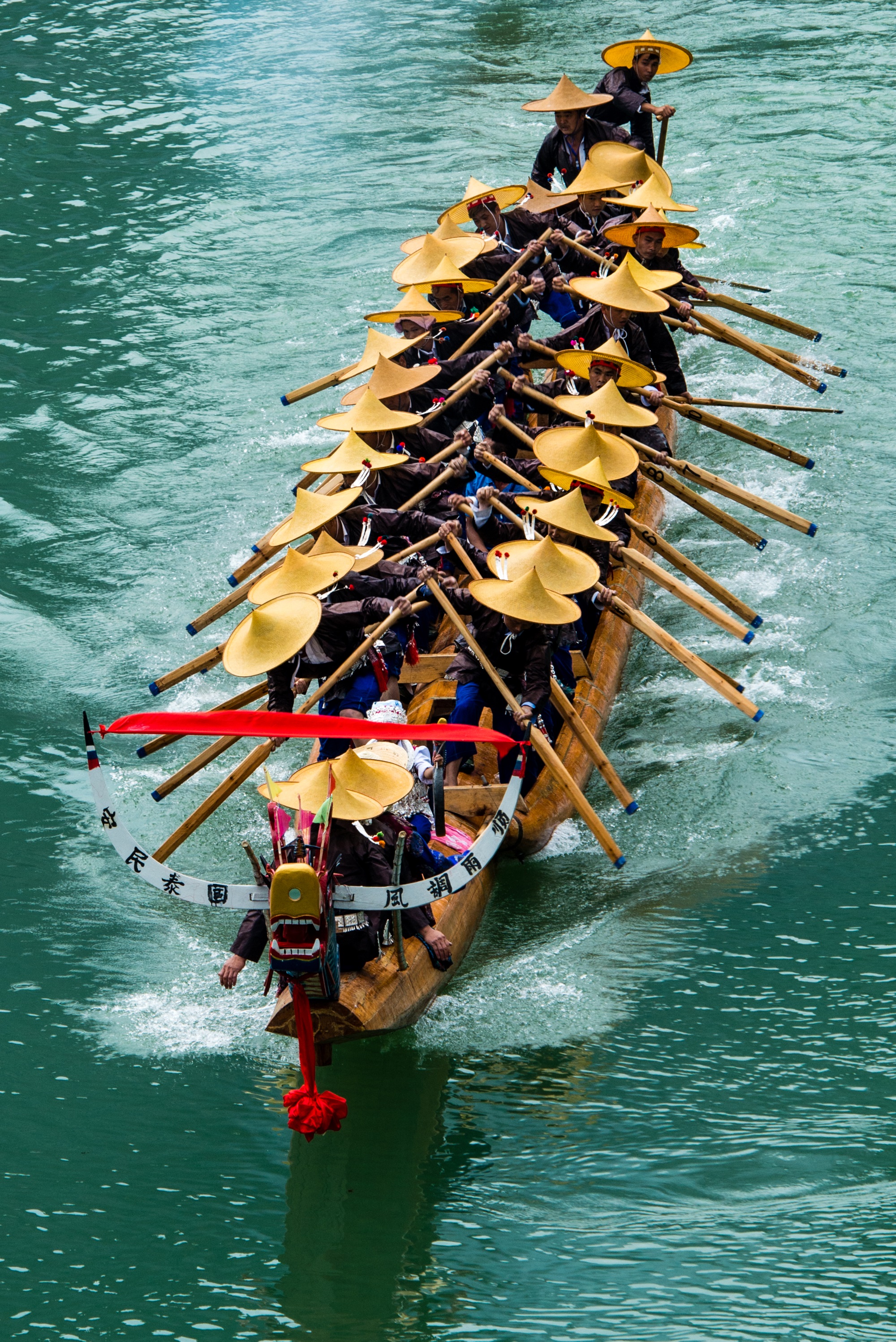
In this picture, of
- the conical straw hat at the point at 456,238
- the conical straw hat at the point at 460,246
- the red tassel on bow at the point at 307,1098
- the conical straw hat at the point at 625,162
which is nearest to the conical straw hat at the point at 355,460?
the conical straw hat at the point at 460,246

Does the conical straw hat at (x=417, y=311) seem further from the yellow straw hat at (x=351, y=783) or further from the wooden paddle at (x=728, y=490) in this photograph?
the yellow straw hat at (x=351, y=783)

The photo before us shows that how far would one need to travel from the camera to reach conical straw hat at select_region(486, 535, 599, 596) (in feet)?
28.9

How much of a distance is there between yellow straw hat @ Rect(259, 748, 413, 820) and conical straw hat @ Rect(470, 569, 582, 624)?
1.46 meters

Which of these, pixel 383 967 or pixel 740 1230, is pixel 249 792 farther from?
pixel 740 1230

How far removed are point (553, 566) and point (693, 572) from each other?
152 cm

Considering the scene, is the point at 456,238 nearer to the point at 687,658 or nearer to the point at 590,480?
the point at 590,480

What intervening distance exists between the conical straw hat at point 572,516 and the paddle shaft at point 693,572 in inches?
31.4

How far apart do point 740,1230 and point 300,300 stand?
1383 centimetres

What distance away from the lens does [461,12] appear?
2605cm

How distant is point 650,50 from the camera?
14336 mm

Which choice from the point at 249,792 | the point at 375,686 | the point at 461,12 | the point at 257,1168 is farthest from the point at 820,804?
the point at 461,12

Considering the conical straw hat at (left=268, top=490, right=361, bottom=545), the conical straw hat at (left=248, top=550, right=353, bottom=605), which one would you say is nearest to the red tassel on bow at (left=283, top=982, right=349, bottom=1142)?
the conical straw hat at (left=248, top=550, right=353, bottom=605)

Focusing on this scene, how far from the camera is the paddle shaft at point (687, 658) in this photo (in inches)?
366

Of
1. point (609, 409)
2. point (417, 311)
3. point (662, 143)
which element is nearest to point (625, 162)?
point (662, 143)
